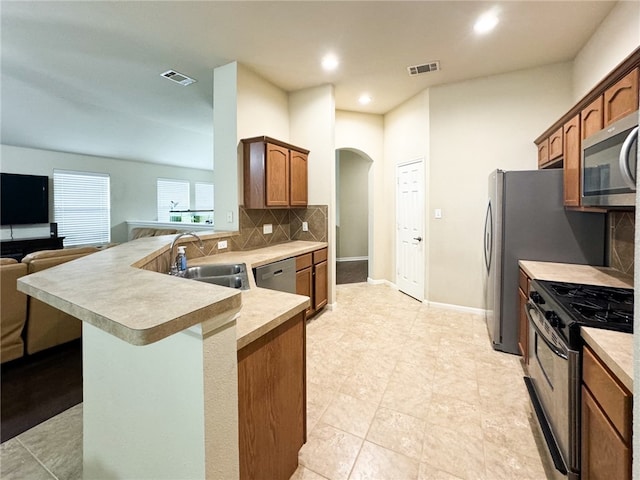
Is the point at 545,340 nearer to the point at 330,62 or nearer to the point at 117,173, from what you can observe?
the point at 330,62

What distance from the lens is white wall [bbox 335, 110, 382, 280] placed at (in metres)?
4.73

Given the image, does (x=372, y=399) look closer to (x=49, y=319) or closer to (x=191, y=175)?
(x=49, y=319)

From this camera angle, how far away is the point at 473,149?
12.0 feet

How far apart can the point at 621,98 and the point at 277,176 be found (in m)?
2.84

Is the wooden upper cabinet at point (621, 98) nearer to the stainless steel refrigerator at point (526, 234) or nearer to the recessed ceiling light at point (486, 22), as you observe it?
the stainless steel refrigerator at point (526, 234)

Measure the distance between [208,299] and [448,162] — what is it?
3.81 m

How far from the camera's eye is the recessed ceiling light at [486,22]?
2.47 metres

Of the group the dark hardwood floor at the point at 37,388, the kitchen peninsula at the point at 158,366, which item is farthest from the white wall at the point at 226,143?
the kitchen peninsula at the point at 158,366

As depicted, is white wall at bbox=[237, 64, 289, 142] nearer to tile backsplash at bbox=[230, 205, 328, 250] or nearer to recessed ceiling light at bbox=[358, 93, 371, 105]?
tile backsplash at bbox=[230, 205, 328, 250]

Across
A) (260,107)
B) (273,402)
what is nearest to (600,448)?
(273,402)

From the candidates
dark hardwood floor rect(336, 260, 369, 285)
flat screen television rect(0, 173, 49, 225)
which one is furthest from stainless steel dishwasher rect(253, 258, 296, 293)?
flat screen television rect(0, 173, 49, 225)

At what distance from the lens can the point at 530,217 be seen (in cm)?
261

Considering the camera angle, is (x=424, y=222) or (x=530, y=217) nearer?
(x=530, y=217)

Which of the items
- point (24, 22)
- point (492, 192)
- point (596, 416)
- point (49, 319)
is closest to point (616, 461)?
point (596, 416)
